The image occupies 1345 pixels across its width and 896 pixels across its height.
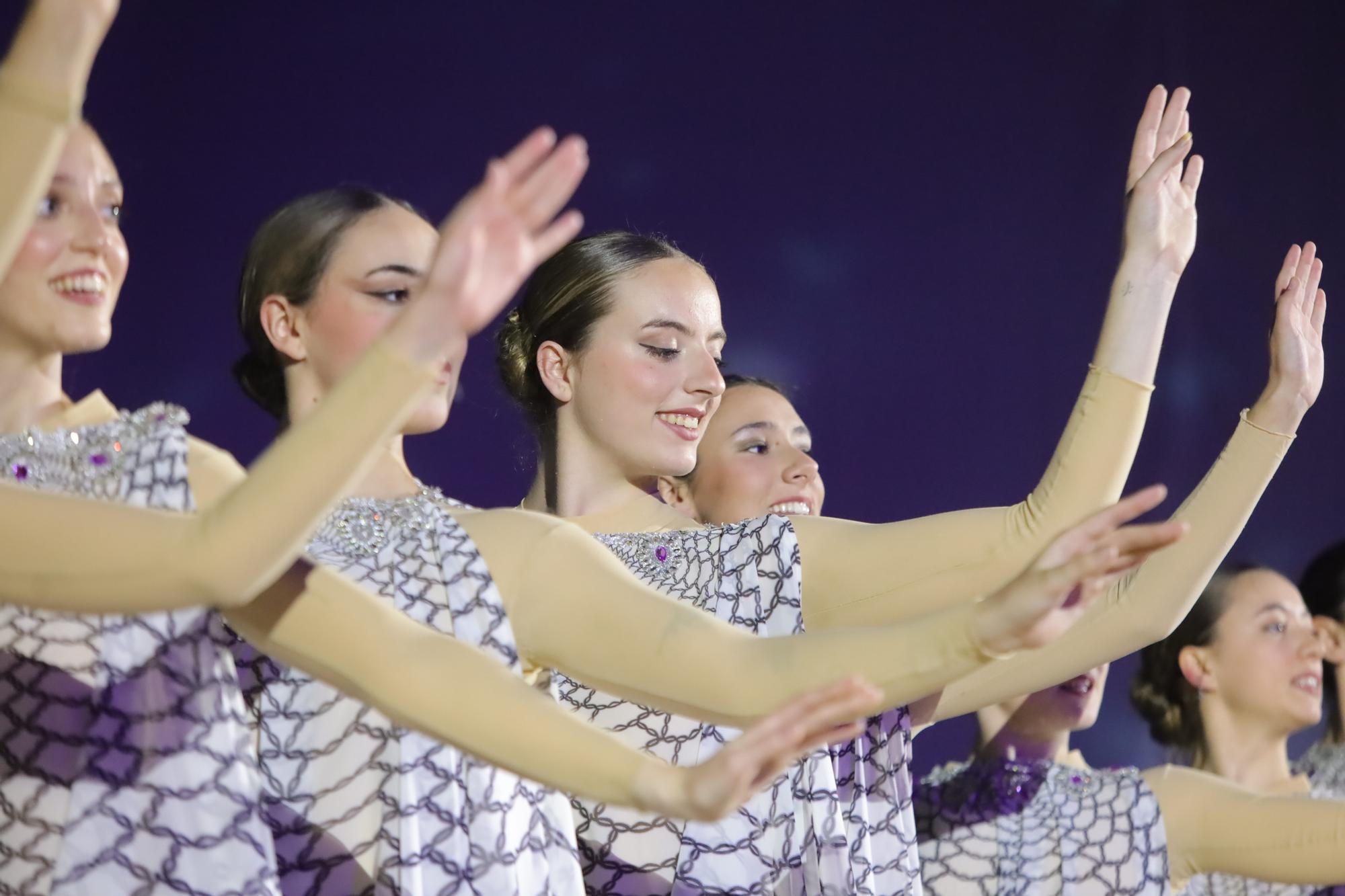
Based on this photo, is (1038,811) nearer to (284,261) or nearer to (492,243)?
(284,261)

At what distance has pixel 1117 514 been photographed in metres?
1.34

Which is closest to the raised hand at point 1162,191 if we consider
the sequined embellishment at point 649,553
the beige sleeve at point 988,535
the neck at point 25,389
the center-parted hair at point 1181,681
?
the beige sleeve at point 988,535

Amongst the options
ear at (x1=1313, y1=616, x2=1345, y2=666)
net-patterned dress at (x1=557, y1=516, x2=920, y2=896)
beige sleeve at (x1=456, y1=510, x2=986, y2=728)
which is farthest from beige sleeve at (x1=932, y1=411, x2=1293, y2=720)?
→ ear at (x1=1313, y1=616, x2=1345, y2=666)

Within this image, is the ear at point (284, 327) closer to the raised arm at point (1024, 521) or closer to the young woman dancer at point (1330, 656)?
the raised arm at point (1024, 521)

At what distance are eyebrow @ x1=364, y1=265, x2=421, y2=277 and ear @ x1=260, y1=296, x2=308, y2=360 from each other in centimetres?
10

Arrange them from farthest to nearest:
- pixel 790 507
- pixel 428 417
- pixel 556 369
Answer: pixel 790 507 → pixel 556 369 → pixel 428 417

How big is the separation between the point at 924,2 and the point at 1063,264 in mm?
682

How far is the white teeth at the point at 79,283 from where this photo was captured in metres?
1.61

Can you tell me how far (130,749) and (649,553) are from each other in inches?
30.3

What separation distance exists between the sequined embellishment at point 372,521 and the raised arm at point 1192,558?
680 millimetres

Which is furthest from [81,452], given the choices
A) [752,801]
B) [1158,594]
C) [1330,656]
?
[1330,656]

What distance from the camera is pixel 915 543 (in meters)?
1.86

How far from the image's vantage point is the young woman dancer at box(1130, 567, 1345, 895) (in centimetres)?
322

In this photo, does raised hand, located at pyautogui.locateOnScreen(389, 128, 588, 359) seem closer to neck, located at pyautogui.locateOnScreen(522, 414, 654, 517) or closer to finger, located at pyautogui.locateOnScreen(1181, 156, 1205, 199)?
neck, located at pyautogui.locateOnScreen(522, 414, 654, 517)
